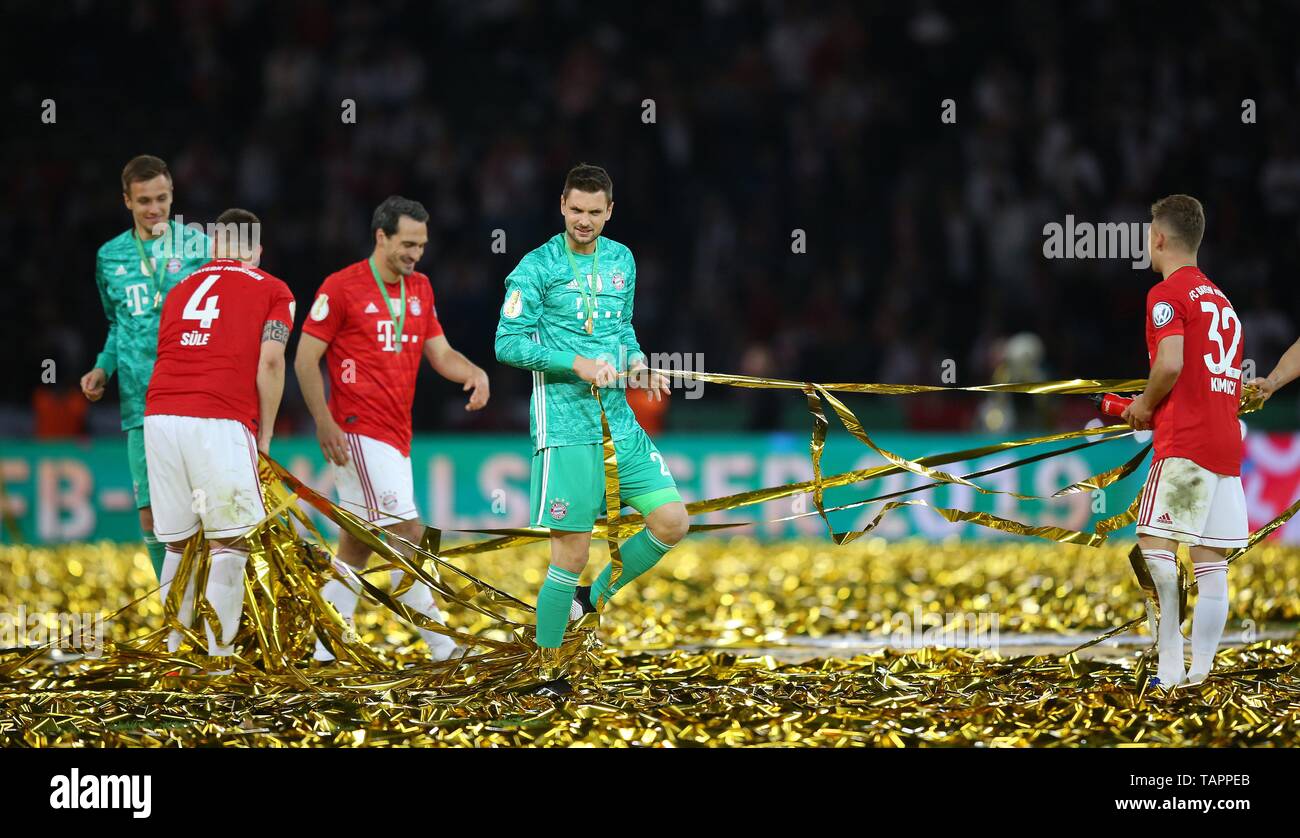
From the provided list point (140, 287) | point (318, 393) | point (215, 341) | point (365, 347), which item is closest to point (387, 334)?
point (365, 347)

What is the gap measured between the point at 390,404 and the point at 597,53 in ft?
42.8

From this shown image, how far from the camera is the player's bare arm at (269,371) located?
23.2 feet

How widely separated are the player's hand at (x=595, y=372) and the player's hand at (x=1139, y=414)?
229 cm

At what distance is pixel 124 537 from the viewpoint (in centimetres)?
1434

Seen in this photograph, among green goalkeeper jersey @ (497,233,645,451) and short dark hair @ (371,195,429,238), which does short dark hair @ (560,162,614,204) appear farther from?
short dark hair @ (371,195,429,238)

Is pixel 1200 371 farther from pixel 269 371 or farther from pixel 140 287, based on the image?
pixel 140 287

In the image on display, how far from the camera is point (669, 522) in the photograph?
20.7 ft

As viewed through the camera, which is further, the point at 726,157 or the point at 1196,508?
the point at 726,157

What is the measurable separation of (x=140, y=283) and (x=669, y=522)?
3.44m

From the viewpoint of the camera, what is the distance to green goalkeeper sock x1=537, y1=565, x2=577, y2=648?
6.35 meters

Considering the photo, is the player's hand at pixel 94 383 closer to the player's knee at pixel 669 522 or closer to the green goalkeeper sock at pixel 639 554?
the green goalkeeper sock at pixel 639 554

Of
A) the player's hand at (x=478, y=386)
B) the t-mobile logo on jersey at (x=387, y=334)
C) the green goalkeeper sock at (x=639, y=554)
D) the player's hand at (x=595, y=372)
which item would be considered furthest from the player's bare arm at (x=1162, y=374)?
the t-mobile logo on jersey at (x=387, y=334)
